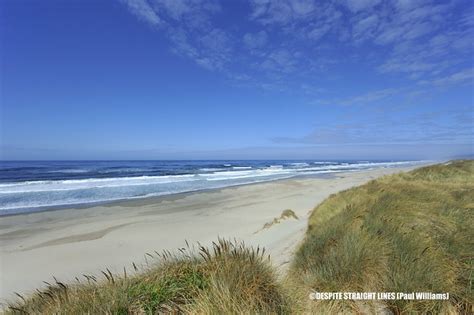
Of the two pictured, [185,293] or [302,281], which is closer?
[185,293]

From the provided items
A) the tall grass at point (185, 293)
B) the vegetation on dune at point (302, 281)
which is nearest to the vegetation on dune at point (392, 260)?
the vegetation on dune at point (302, 281)

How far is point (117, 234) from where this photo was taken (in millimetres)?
10352

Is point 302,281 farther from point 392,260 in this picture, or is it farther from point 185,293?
point 185,293

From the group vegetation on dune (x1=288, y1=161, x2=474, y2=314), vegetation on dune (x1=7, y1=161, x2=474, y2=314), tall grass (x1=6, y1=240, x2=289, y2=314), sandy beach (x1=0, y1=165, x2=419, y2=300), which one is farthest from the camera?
sandy beach (x1=0, y1=165, x2=419, y2=300)

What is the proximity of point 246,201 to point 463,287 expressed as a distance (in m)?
14.9

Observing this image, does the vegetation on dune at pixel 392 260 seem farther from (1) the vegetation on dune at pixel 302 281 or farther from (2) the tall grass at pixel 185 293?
(2) the tall grass at pixel 185 293

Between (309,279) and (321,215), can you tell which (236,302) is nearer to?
(309,279)

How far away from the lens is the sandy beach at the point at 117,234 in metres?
7.08

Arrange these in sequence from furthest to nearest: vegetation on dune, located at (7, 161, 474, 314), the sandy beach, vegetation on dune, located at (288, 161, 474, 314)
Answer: the sandy beach, vegetation on dune, located at (288, 161, 474, 314), vegetation on dune, located at (7, 161, 474, 314)

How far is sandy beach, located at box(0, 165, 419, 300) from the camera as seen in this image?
708 cm

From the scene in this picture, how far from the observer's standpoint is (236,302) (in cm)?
285

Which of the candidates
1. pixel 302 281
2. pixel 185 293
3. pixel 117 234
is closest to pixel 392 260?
pixel 302 281

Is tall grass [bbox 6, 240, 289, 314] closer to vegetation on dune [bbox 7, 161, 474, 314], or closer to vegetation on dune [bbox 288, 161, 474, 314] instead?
vegetation on dune [bbox 7, 161, 474, 314]

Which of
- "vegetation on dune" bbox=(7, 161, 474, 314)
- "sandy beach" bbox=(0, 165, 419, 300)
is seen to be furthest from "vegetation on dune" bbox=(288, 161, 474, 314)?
"sandy beach" bbox=(0, 165, 419, 300)
